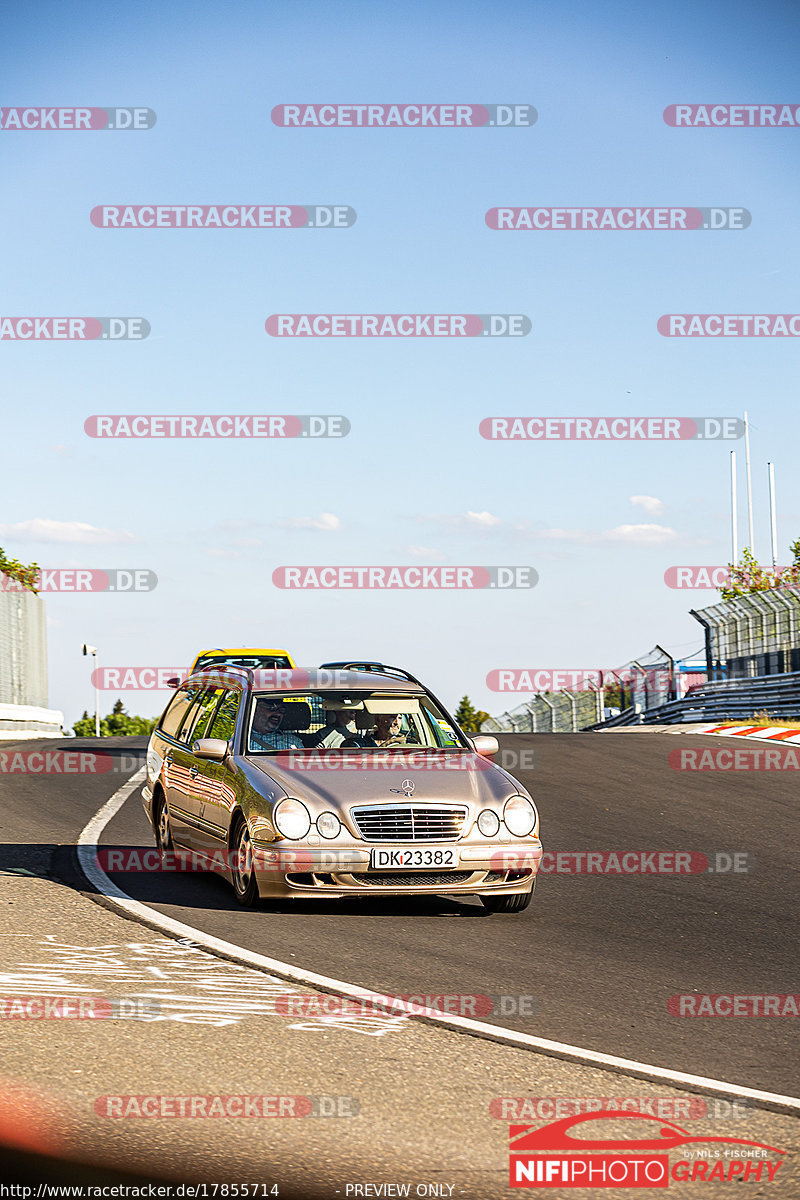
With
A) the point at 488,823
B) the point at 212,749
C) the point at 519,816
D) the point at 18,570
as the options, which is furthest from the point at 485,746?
the point at 18,570

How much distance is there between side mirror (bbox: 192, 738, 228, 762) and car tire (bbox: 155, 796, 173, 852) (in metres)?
1.43

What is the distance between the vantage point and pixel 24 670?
1380 inches

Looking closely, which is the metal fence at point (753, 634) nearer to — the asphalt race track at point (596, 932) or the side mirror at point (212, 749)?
the asphalt race track at point (596, 932)

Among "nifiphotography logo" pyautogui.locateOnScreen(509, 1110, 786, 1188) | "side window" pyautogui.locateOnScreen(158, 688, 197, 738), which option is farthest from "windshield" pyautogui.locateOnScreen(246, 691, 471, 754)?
"nifiphotography logo" pyautogui.locateOnScreen(509, 1110, 786, 1188)

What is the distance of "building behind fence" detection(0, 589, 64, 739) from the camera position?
106ft

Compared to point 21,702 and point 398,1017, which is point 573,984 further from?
point 21,702

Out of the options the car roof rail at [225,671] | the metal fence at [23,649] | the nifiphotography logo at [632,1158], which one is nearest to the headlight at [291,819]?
the car roof rail at [225,671]

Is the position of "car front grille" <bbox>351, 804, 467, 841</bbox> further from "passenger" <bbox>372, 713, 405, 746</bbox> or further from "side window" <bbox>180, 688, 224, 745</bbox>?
"side window" <bbox>180, 688, 224, 745</bbox>

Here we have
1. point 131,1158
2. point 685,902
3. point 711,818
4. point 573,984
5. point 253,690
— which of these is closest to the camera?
point 131,1158

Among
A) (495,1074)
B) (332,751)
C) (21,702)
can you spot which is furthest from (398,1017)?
(21,702)

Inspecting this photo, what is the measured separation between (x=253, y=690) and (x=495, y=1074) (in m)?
5.05

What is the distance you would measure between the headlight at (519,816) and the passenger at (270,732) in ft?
5.15

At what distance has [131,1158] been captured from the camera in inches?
161

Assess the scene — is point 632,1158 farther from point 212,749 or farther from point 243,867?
point 212,749
